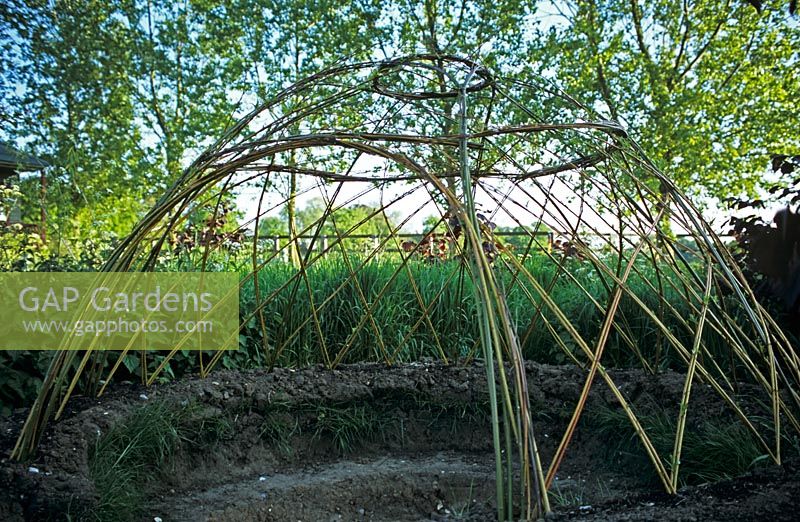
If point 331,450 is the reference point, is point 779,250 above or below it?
above

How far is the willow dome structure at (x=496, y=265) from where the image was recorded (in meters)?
2.46

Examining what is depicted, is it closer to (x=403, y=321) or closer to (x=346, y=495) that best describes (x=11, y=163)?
(x=403, y=321)

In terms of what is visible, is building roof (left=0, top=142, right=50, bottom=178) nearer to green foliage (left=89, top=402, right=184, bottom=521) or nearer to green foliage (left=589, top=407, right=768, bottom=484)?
green foliage (left=89, top=402, right=184, bottom=521)

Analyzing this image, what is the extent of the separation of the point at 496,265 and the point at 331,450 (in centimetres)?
183

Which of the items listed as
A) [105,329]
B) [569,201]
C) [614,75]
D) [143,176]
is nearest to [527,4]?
[614,75]

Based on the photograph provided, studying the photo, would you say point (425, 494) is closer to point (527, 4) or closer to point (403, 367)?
point (403, 367)

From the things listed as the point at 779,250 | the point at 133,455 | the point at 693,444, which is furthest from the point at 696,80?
the point at 133,455

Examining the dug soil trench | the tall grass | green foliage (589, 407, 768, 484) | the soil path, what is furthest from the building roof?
green foliage (589, 407, 768, 484)

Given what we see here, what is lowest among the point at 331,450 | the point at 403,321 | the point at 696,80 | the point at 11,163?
the point at 331,450

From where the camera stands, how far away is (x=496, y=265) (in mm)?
2439

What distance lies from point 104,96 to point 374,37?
15.3 ft

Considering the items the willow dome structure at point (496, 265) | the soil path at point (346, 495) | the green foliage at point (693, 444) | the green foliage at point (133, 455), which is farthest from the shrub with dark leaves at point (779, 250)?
the green foliage at point (133, 455)

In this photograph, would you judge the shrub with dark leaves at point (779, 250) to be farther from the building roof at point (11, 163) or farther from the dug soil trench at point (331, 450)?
the building roof at point (11, 163)

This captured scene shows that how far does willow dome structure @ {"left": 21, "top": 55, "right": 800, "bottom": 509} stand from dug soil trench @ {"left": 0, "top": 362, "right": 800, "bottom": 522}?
0.15 metres
